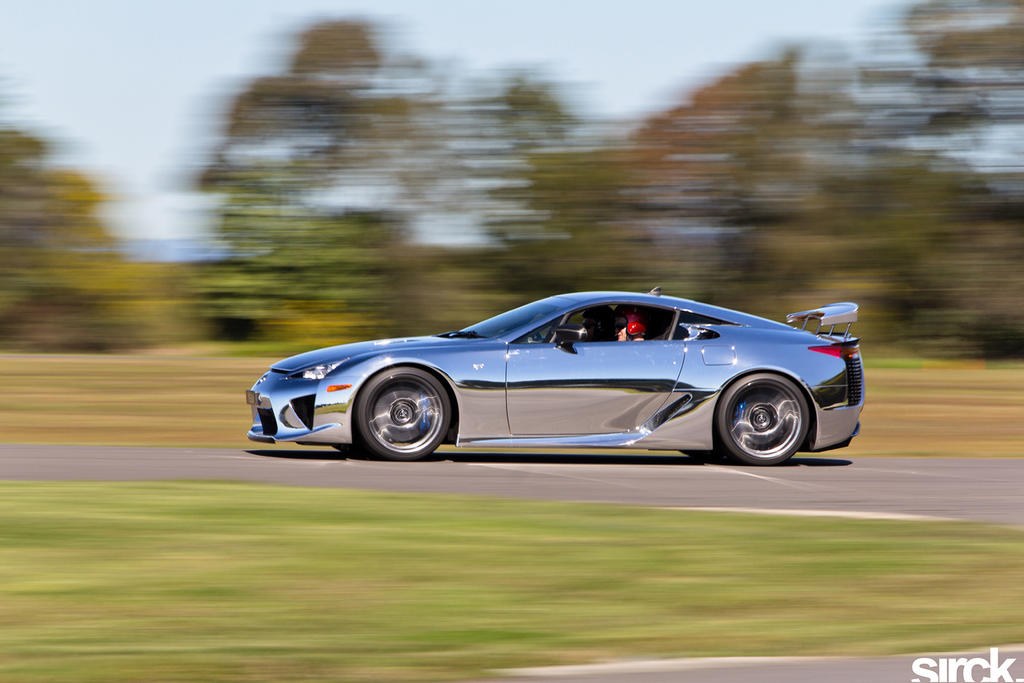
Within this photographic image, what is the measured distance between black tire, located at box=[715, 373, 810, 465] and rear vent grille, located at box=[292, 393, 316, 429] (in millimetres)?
3109

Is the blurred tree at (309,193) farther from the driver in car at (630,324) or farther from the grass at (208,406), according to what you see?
the driver in car at (630,324)

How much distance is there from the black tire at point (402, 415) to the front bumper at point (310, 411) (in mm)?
114

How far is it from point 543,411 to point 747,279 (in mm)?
23604

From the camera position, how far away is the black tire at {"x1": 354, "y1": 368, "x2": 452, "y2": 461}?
9.76m

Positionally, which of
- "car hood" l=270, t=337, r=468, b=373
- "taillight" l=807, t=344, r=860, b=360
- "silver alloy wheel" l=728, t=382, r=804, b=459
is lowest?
"silver alloy wheel" l=728, t=382, r=804, b=459

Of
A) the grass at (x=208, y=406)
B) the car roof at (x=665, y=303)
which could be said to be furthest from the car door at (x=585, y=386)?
the grass at (x=208, y=406)

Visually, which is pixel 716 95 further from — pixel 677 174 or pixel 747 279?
pixel 747 279

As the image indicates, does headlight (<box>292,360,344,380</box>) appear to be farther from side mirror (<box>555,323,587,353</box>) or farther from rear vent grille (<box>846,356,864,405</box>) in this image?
rear vent grille (<box>846,356,864,405</box>)

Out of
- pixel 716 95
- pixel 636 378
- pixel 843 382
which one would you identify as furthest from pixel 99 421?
pixel 716 95

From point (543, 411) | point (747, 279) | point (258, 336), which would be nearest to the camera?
point (543, 411)

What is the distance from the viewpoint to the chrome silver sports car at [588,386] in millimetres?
9773

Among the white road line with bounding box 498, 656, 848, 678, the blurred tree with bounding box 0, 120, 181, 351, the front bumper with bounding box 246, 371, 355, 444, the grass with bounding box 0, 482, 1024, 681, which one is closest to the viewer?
the white road line with bounding box 498, 656, 848, 678

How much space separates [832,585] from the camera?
5.74 metres

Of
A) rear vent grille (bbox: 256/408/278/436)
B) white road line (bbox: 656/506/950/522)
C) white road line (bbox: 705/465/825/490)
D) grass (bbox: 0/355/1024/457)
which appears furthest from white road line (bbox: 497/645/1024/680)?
grass (bbox: 0/355/1024/457)
